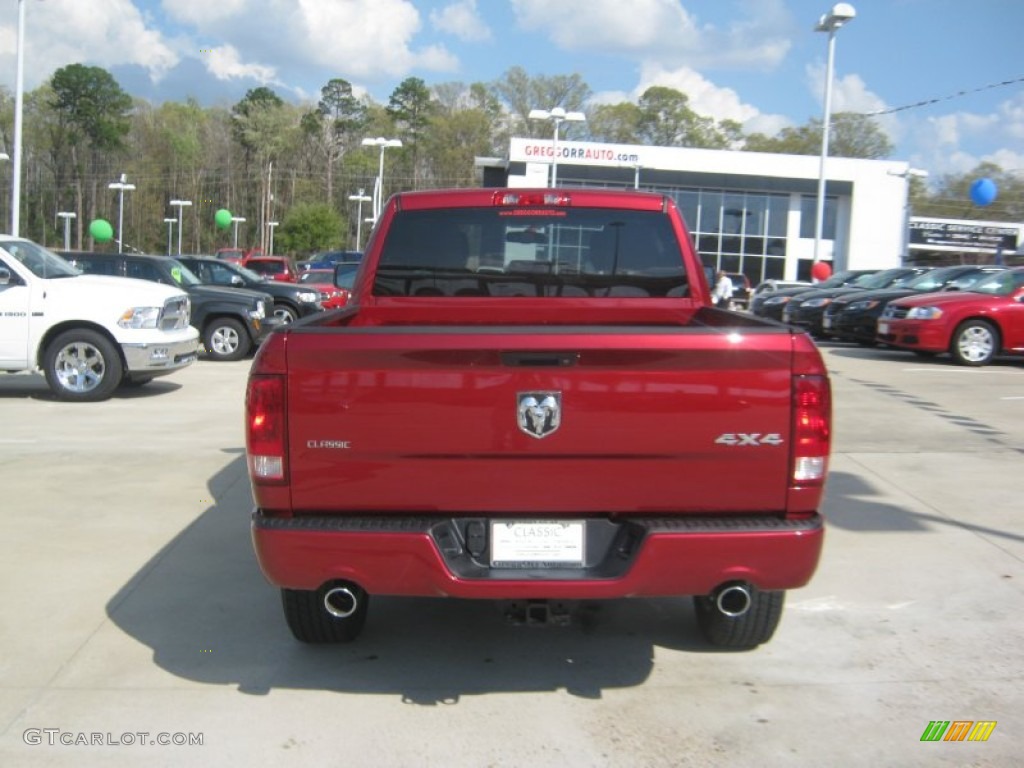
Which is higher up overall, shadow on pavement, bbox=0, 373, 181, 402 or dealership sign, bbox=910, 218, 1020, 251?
dealership sign, bbox=910, 218, 1020, 251

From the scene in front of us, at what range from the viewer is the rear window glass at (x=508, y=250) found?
5.24m

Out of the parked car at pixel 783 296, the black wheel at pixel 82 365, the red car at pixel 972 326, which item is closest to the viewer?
the black wheel at pixel 82 365

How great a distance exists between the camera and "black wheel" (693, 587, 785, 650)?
437 cm

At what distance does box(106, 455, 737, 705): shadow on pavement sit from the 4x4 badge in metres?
1.25

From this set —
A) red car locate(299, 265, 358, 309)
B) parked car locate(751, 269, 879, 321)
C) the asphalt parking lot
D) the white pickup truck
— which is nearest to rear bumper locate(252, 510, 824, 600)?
the asphalt parking lot

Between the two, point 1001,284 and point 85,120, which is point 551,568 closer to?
point 1001,284

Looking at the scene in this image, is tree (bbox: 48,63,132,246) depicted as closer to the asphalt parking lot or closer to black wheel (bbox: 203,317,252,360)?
black wheel (bbox: 203,317,252,360)

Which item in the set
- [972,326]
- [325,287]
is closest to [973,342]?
[972,326]

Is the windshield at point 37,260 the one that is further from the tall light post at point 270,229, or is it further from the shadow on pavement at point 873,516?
the tall light post at point 270,229

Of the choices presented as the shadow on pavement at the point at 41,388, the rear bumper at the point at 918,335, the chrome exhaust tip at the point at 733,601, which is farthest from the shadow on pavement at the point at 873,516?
the rear bumper at the point at 918,335

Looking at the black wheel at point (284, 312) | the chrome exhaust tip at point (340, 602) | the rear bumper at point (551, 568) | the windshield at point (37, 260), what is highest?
the windshield at point (37, 260)

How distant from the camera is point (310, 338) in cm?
359

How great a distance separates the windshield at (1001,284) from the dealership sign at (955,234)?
123 ft

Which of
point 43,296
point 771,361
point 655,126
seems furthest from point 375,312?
point 655,126
